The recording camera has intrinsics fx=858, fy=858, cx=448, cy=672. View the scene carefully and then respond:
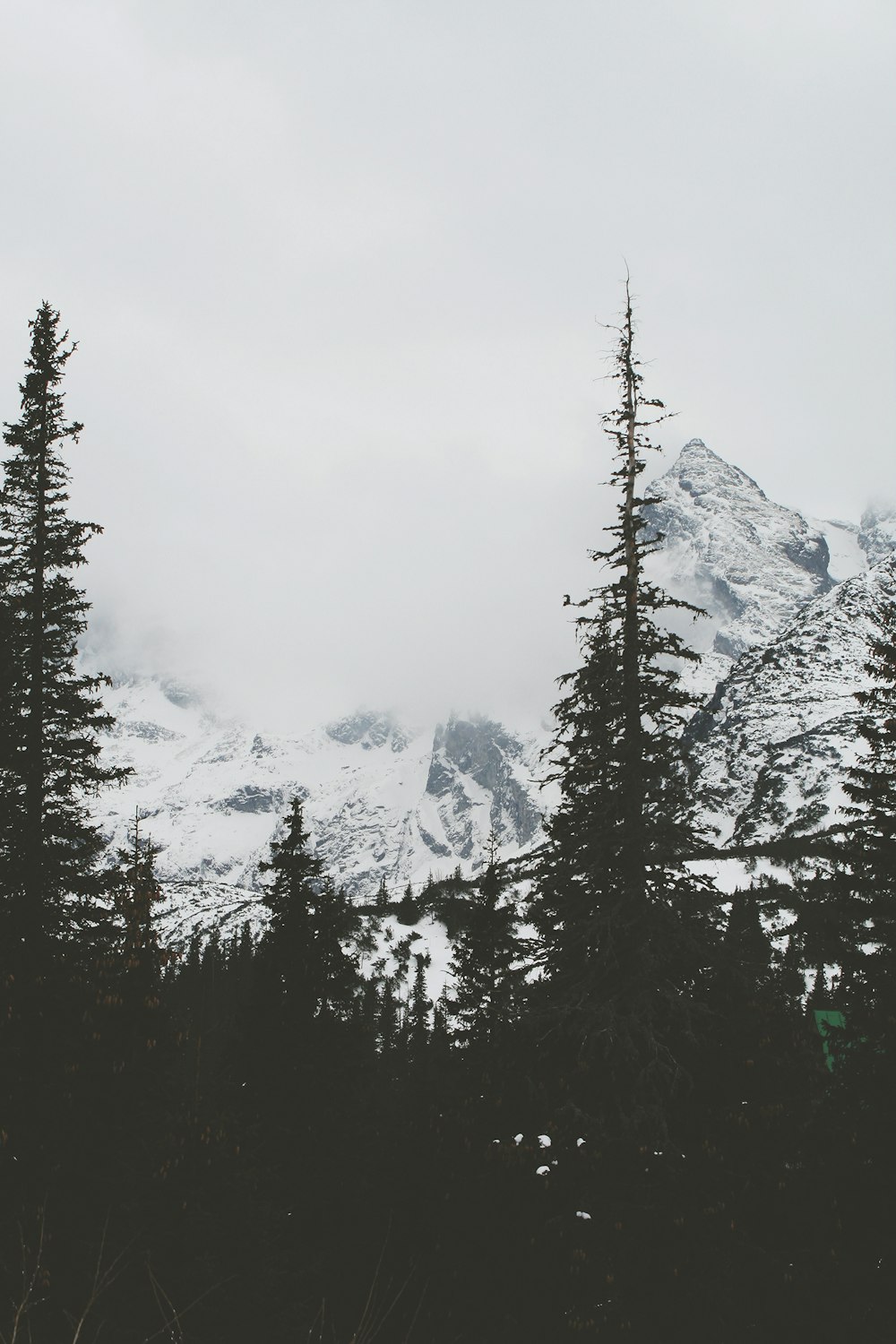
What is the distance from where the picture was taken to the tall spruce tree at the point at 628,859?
40.2 ft

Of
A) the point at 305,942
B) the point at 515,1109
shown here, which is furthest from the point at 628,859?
the point at 305,942

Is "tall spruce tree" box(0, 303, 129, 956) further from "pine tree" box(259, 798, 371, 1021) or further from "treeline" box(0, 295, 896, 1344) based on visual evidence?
"pine tree" box(259, 798, 371, 1021)

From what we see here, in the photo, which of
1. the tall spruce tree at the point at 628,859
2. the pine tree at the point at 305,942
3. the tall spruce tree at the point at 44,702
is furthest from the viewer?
the pine tree at the point at 305,942

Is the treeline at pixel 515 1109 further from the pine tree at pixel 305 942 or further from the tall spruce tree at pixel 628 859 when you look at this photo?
the pine tree at pixel 305 942

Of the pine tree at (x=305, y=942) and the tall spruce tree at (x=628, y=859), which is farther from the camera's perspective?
the pine tree at (x=305, y=942)

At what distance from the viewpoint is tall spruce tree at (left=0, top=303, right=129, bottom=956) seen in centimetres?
1712

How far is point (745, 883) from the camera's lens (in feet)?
450

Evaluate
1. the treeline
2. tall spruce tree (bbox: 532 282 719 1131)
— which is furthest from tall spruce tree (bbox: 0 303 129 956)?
tall spruce tree (bbox: 532 282 719 1131)

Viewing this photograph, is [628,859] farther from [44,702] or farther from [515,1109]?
[44,702]

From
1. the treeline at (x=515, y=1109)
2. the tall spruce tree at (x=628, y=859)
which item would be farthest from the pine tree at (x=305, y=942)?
the tall spruce tree at (x=628, y=859)

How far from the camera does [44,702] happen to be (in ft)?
58.7

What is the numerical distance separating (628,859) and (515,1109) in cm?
402

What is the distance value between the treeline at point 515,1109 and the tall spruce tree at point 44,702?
0.06 m

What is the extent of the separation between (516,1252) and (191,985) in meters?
79.3
